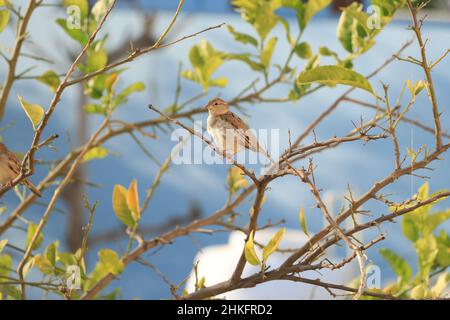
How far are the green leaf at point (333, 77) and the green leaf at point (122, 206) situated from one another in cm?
18

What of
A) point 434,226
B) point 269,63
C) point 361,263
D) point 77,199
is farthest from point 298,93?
point 77,199

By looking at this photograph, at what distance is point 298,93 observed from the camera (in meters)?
0.50

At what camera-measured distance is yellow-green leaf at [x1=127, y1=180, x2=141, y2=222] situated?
0.46 m

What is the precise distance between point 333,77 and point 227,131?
3.2 inches

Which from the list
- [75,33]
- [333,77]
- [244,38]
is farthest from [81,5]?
[333,77]

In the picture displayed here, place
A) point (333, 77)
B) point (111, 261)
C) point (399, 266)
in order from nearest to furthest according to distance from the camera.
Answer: point (333, 77)
point (111, 261)
point (399, 266)

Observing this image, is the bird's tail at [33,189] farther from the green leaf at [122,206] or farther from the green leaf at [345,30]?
the green leaf at [345,30]

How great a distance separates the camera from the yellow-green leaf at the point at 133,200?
0.46 meters

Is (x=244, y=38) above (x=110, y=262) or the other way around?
above

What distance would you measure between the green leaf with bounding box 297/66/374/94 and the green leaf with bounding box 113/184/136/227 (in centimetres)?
18

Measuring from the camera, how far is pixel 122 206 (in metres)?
0.47

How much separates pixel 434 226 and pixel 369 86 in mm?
224

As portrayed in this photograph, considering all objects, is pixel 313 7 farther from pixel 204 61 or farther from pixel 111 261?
pixel 111 261
